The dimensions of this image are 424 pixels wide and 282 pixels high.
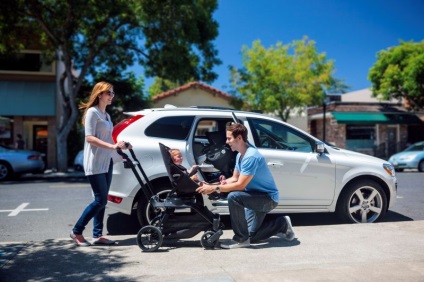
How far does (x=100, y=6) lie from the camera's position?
15.8 meters

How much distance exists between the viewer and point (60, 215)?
7660mm

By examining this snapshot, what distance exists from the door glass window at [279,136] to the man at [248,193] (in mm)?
1275

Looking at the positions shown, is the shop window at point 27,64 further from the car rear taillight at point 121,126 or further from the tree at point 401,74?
the tree at point 401,74

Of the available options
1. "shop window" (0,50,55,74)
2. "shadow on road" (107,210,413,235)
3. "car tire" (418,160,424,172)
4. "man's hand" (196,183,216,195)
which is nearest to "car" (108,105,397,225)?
"shadow on road" (107,210,413,235)

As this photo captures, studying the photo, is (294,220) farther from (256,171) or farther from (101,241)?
(101,241)

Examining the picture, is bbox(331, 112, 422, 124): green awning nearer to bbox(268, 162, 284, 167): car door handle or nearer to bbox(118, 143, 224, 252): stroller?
bbox(268, 162, 284, 167): car door handle

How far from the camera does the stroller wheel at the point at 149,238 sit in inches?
186

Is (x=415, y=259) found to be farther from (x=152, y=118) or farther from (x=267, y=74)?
(x=267, y=74)

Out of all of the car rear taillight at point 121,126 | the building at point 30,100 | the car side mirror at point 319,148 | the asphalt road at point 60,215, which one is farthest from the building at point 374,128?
the car rear taillight at point 121,126

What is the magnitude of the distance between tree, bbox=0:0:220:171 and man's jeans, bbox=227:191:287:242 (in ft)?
42.9

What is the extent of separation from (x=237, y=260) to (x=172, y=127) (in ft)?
7.67

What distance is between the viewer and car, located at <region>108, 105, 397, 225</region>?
18.8 feet

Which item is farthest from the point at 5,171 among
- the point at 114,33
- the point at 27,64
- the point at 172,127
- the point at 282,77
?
the point at 282,77

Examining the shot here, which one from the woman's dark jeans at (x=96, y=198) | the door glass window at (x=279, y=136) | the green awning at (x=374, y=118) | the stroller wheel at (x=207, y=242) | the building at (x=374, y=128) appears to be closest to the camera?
the stroller wheel at (x=207, y=242)
